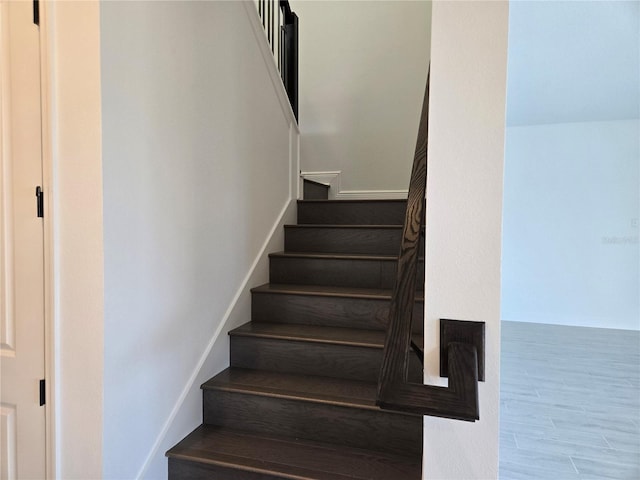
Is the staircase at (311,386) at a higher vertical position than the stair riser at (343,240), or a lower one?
lower

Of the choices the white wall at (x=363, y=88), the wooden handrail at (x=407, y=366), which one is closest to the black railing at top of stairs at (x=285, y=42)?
the white wall at (x=363, y=88)

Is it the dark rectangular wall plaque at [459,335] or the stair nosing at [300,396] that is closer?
the dark rectangular wall plaque at [459,335]

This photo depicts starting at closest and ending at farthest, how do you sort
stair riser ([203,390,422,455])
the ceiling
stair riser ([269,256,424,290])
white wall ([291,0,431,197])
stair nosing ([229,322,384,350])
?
stair riser ([203,390,422,455]) < stair nosing ([229,322,384,350]) < stair riser ([269,256,424,290]) < the ceiling < white wall ([291,0,431,197])

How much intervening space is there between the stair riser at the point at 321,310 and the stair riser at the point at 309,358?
261 millimetres

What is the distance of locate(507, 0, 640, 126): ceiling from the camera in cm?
269

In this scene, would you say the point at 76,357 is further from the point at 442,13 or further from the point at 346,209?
the point at 346,209

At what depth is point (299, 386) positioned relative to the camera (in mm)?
1701

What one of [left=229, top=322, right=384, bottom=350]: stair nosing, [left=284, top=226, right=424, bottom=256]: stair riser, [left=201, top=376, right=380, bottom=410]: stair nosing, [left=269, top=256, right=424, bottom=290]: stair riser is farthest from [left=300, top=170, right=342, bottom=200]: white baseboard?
[left=201, top=376, right=380, bottom=410]: stair nosing

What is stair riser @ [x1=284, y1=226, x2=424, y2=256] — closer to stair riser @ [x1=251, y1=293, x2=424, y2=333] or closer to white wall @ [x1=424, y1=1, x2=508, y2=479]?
stair riser @ [x1=251, y1=293, x2=424, y2=333]

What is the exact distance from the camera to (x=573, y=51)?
3242mm

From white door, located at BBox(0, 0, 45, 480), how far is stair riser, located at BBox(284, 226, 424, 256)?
1661mm

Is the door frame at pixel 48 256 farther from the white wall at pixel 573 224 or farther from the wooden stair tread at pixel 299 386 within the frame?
the white wall at pixel 573 224

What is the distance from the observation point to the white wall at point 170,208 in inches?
49.0

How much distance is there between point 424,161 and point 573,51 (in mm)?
3339
